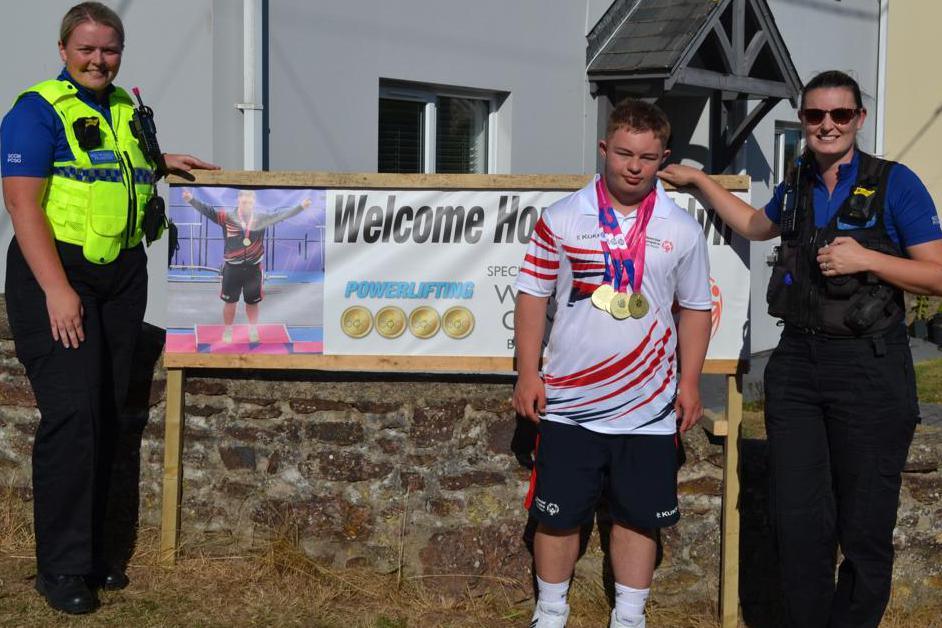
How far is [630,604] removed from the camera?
4.06m

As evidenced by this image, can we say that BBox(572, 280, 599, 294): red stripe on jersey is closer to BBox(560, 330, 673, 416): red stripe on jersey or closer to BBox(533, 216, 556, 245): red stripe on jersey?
BBox(533, 216, 556, 245): red stripe on jersey

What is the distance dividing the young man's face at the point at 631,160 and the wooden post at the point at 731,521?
1163mm

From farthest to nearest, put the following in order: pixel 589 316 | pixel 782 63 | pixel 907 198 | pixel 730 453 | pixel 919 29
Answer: pixel 919 29, pixel 782 63, pixel 730 453, pixel 589 316, pixel 907 198

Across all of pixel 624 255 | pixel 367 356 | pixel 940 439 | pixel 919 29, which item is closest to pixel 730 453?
pixel 940 439

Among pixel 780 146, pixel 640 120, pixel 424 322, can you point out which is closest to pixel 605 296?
pixel 640 120

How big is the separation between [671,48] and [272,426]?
18.0 ft

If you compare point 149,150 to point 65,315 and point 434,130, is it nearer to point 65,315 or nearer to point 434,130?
point 65,315

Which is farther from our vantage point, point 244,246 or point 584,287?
point 244,246

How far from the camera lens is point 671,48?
908 centimetres

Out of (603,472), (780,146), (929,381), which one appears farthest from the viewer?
(780,146)

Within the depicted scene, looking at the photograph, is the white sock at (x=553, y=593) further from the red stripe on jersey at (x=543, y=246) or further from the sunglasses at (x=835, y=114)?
the sunglasses at (x=835, y=114)

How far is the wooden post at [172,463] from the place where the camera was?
4828mm

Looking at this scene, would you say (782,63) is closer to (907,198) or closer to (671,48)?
(671,48)

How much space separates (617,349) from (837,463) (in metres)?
0.82
